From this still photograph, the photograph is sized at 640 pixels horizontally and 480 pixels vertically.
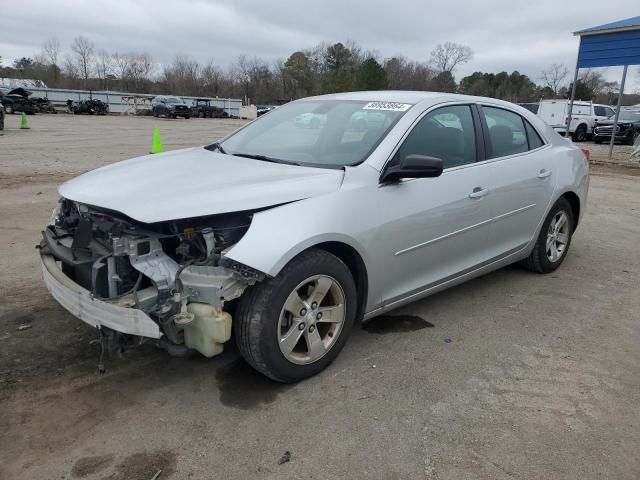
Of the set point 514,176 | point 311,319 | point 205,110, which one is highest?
point 205,110

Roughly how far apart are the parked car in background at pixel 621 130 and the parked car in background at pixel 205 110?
3288cm

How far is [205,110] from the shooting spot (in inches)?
1865

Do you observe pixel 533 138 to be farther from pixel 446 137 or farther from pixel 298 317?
pixel 298 317

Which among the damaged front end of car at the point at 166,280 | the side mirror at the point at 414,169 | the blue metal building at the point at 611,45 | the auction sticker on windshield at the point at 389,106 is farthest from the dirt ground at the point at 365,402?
the blue metal building at the point at 611,45

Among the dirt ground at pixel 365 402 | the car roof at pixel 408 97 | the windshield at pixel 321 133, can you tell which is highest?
the car roof at pixel 408 97

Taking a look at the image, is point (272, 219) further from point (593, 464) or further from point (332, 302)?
point (593, 464)

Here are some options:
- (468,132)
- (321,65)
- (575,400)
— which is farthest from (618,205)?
(321,65)

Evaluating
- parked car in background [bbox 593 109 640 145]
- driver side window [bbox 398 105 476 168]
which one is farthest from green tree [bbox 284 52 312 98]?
driver side window [bbox 398 105 476 168]

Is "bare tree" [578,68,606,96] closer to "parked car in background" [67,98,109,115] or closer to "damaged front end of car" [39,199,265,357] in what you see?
"parked car in background" [67,98,109,115]

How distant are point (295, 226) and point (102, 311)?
107 cm

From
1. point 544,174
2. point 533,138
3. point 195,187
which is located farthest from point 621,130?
point 195,187

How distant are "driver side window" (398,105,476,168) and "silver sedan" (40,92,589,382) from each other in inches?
0.5

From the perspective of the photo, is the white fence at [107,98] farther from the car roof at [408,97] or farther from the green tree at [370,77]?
the car roof at [408,97]

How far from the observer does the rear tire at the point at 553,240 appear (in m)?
4.93
